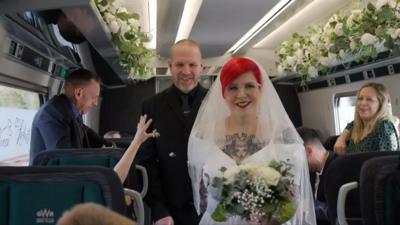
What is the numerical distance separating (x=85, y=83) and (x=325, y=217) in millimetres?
2324

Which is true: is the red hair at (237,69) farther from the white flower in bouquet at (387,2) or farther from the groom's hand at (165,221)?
the white flower in bouquet at (387,2)

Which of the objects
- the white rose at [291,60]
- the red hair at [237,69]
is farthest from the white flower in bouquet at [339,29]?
the red hair at [237,69]

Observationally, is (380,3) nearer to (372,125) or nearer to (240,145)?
(372,125)

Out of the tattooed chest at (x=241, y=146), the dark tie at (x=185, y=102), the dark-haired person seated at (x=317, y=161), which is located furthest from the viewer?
the dark-haired person seated at (x=317, y=161)

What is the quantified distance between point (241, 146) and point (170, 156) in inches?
21.3

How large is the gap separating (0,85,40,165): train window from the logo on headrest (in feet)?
8.05

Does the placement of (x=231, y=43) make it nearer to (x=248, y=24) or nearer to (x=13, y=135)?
(x=248, y=24)

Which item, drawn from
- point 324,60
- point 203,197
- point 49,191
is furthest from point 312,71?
point 49,191

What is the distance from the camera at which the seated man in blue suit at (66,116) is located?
2985mm

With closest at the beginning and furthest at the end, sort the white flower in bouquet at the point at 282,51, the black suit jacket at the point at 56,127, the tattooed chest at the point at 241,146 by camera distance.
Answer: the tattooed chest at the point at 241,146 < the black suit jacket at the point at 56,127 < the white flower in bouquet at the point at 282,51

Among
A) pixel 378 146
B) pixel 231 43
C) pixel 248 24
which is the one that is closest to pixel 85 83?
pixel 378 146

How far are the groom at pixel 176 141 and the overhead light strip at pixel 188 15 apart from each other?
9.39 feet

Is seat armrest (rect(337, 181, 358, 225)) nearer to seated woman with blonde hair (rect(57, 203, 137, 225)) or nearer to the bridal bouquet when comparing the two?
the bridal bouquet

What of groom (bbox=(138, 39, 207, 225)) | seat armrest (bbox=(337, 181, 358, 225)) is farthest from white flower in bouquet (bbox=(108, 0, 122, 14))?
seat armrest (bbox=(337, 181, 358, 225))
